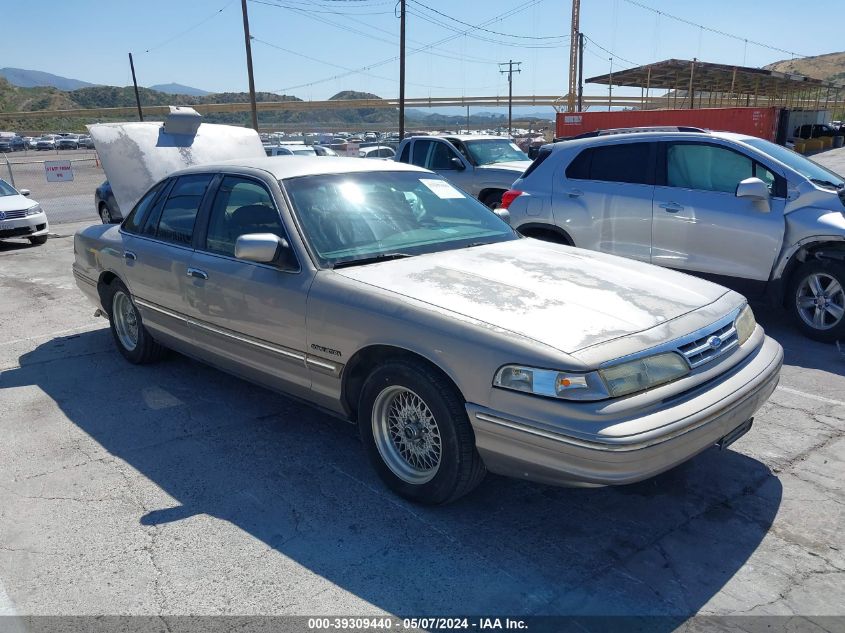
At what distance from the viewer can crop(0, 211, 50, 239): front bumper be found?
1204 centimetres

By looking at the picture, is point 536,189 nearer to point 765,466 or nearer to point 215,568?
point 765,466

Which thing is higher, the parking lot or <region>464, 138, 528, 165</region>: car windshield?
<region>464, 138, 528, 165</region>: car windshield

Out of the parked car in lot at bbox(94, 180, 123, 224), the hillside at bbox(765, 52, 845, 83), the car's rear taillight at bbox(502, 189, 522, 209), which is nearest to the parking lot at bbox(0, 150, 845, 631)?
the car's rear taillight at bbox(502, 189, 522, 209)

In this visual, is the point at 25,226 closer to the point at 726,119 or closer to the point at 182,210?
the point at 182,210

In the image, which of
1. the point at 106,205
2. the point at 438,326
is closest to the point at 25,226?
the point at 106,205

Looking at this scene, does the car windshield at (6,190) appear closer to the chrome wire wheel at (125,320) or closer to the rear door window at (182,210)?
the chrome wire wheel at (125,320)

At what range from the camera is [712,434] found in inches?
120

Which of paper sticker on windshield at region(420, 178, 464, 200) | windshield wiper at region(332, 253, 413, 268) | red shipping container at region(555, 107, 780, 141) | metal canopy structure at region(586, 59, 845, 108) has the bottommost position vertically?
windshield wiper at region(332, 253, 413, 268)

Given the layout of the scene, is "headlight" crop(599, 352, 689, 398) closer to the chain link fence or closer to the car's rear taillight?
the car's rear taillight

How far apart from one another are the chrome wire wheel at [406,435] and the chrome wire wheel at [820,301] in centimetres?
437

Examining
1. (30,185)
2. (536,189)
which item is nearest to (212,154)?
(536,189)

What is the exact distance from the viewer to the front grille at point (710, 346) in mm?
3096

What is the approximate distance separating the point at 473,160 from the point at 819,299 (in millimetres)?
7323

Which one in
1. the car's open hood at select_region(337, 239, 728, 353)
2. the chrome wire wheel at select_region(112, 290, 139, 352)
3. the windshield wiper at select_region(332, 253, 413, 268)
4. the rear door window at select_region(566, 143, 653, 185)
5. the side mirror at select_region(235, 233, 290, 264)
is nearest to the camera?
the car's open hood at select_region(337, 239, 728, 353)
